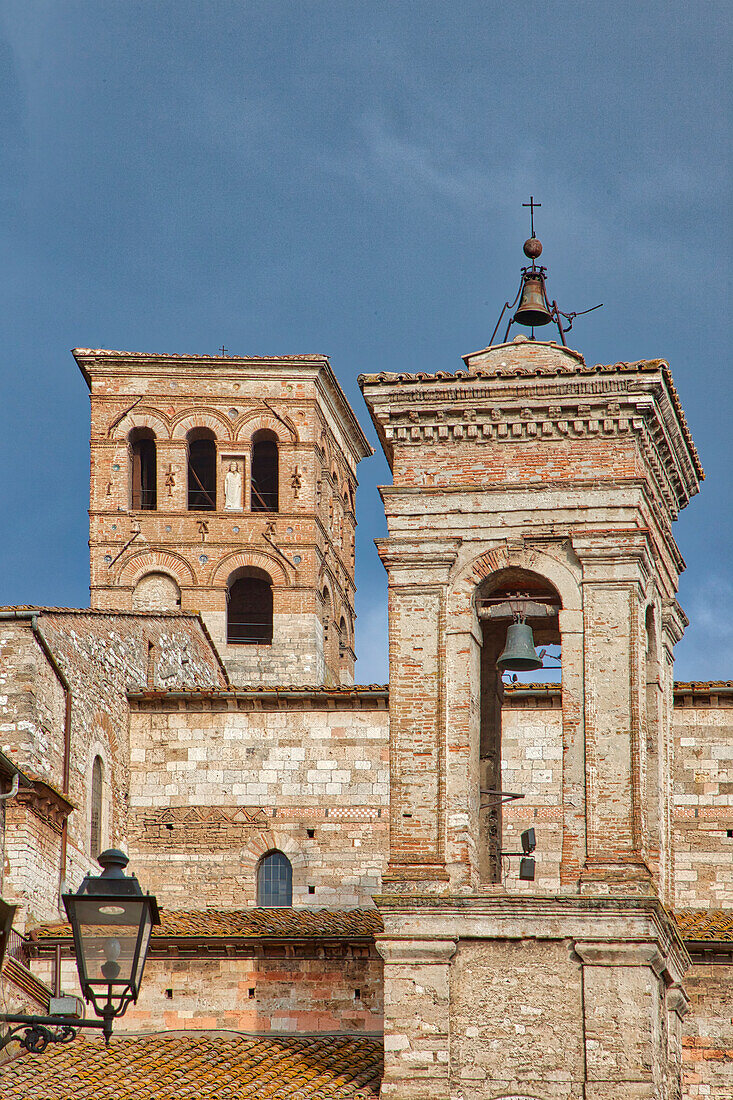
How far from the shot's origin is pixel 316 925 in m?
22.5

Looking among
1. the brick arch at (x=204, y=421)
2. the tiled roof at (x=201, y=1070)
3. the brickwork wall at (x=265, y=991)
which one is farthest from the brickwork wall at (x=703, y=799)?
the brick arch at (x=204, y=421)

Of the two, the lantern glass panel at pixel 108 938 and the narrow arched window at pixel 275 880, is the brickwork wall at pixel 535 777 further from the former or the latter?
the lantern glass panel at pixel 108 938

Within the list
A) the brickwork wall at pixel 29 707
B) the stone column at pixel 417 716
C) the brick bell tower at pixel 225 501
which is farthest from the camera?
the brick bell tower at pixel 225 501

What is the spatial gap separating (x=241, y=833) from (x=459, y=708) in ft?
22.8

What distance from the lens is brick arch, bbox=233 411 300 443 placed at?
39.8 metres

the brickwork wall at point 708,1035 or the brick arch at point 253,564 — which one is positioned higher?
the brick arch at point 253,564

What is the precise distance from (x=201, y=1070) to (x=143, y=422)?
69.6 ft

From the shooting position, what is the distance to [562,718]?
19.4 metres

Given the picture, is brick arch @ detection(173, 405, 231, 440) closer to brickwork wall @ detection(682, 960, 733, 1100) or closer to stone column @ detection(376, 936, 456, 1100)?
brickwork wall @ detection(682, 960, 733, 1100)

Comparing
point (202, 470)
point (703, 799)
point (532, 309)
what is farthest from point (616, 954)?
point (202, 470)

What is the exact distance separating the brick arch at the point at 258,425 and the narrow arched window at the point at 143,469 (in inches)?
65.7

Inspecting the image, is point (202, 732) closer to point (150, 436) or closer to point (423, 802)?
point (423, 802)

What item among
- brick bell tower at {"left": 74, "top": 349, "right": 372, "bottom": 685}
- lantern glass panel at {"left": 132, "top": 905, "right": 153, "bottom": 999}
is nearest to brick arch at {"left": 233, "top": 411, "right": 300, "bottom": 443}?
brick bell tower at {"left": 74, "top": 349, "right": 372, "bottom": 685}

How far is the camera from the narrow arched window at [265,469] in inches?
1576
